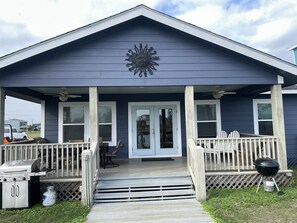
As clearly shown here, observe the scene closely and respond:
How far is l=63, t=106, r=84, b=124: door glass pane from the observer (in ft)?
28.2

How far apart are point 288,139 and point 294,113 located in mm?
1051

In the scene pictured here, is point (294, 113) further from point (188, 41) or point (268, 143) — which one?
point (188, 41)

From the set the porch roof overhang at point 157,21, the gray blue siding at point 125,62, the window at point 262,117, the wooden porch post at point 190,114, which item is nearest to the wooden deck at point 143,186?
the wooden porch post at point 190,114

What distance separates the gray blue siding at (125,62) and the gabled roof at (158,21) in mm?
286

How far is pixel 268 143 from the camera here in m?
5.96

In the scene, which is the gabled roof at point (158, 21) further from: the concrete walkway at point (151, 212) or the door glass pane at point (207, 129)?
the concrete walkway at point (151, 212)

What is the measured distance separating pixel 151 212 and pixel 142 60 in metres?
3.51

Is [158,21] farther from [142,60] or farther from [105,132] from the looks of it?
[105,132]

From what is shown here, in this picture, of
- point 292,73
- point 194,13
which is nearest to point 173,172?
point 292,73

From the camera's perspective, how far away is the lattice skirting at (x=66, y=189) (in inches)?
212

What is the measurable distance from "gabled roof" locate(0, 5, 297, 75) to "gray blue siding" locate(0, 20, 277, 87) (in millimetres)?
286

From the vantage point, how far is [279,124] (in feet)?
19.7

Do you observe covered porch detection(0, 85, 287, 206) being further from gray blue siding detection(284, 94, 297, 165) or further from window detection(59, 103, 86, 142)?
gray blue siding detection(284, 94, 297, 165)

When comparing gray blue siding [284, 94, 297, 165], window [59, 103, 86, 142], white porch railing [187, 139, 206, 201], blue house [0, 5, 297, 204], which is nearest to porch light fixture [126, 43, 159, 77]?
blue house [0, 5, 297, 204]
